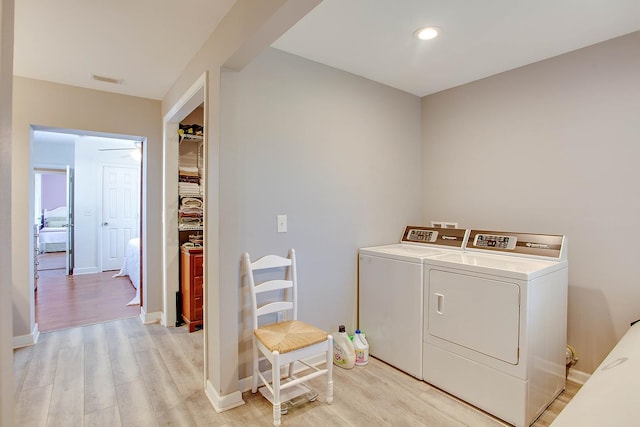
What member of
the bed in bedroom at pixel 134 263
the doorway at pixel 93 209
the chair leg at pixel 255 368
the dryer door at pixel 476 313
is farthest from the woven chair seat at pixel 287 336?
the doorway at pixel 93 209

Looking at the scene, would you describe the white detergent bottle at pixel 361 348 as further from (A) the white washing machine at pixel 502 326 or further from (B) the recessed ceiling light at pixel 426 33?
(B) the recessed ceiling light at pixel 426 33

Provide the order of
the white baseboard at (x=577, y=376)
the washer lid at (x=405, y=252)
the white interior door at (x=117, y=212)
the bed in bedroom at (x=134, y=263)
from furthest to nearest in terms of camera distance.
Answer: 1. the white interior door at (x=117, y=212)
2. the bed in bedroom at (x=134, y=263)
3. the washer lid at (x=405, y=252)
4. the white baseboard at (x=577, y=376)

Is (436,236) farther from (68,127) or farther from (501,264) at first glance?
(68,127)

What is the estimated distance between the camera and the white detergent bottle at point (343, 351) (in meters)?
2.45

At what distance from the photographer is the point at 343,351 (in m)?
2.47

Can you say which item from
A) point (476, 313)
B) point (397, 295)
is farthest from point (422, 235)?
point (476, 313)

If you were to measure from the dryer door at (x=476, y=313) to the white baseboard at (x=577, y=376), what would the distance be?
0.92m

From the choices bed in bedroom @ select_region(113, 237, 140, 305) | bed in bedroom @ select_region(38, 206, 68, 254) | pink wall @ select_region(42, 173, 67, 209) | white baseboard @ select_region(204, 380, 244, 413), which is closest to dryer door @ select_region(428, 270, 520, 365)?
white baseboard @ select_region(204, 380, 244, 413)

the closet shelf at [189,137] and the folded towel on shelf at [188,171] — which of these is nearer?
the closet shelf at [189,137]

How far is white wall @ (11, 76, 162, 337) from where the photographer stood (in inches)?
110

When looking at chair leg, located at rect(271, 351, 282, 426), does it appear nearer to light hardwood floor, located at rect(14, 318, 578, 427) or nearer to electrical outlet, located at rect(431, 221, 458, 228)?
light hardwood floor, located at rect(14, 318, 578, 427)

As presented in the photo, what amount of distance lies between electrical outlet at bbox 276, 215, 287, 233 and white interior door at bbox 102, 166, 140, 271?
16.8ft

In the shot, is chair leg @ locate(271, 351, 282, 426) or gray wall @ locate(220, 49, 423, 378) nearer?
chair leg @ locate(271, 351, 282, 426)

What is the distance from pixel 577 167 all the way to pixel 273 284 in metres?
2.33
